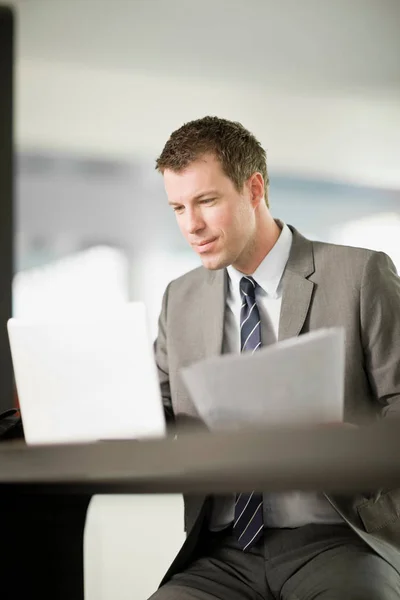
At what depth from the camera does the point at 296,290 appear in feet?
4.59

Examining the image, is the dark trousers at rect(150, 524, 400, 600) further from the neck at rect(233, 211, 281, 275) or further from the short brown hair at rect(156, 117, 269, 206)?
the short brown hair at rect(156, 117, 269, 206)

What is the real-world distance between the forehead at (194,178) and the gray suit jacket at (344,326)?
19 cm

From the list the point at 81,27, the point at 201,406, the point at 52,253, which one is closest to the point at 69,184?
the point at 52,253

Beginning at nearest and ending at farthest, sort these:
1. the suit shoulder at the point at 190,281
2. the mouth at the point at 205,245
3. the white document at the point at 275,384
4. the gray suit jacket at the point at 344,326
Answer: the white document at the point at 275,384 < the gray suit jacket at the point at 344,326 < the mouth at the point at 205,245 < the suit shoulder at the point at 190,281

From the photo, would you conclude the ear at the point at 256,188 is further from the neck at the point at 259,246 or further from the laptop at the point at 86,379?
the laptop at the point at 86,379

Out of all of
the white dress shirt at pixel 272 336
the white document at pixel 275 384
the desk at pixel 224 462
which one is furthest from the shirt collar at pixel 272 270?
the desk at pixel 224 462

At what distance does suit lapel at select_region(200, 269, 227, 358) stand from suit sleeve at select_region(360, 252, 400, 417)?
293 mm

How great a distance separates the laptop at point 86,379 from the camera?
108 centimetres

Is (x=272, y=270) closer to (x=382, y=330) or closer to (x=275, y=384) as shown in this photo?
(x=382, y=330)

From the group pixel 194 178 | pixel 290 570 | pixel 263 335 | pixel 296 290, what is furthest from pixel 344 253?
pixel 290 570

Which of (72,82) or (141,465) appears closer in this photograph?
(141,465)

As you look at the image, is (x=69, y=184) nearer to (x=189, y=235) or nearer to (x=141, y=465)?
(x=189, y=235)

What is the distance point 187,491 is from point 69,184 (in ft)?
11.1

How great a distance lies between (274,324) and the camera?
1.42 meters
